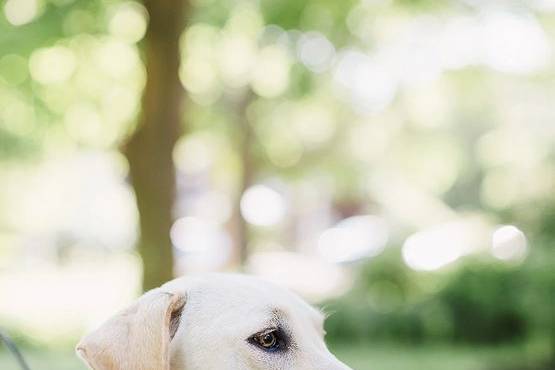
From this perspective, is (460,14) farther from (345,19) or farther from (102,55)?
(102,55)

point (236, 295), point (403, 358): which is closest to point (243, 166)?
point (403, 358)

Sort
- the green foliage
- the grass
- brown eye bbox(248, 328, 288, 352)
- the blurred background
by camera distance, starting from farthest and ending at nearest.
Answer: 1. the green foliage
2. the grass
3. the blurred background
4. brown eye bbox(248, 328, 288, 352)

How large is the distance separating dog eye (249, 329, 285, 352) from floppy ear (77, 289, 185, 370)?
0.93 ft

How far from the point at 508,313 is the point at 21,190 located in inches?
516

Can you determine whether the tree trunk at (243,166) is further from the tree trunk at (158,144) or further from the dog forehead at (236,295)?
the dog forehead at (236,295)

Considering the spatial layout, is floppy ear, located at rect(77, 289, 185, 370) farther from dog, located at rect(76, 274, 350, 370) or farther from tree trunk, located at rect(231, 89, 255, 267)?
tree trunk, located at rect(231, 89, 255, 267)

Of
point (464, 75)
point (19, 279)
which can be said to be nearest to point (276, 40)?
point (464, 75)

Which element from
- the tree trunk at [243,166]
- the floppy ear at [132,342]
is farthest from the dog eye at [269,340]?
the tree trunk at [243,166]

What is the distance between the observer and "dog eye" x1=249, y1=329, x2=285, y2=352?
3080mm

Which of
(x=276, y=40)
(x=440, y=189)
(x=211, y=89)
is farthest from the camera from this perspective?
(x=440, y=189)

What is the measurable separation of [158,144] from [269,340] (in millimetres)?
5765

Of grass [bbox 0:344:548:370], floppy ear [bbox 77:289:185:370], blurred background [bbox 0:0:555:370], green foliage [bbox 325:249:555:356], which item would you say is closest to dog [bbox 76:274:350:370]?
floppy ear [bbox 77:289:185:370]

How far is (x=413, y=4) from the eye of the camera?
375 inches

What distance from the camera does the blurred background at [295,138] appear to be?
8.80 meters
